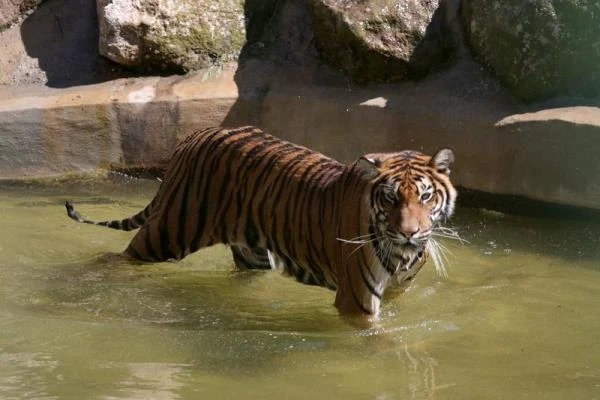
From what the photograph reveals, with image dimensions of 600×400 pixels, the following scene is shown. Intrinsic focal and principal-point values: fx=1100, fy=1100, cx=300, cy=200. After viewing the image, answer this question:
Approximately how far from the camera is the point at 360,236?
14.7 ft

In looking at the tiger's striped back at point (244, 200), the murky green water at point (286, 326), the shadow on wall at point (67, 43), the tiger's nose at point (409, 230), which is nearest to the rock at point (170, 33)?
the shadow on wall at point (67, 43)

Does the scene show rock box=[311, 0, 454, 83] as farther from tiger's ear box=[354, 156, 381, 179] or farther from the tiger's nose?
the tiger's nose

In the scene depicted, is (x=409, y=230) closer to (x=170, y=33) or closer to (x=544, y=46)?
(x=544, y=46)

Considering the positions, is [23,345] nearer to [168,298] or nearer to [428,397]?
[168,298]

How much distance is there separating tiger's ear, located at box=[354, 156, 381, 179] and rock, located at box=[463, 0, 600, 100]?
7.43 ft

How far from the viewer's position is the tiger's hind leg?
550 cm

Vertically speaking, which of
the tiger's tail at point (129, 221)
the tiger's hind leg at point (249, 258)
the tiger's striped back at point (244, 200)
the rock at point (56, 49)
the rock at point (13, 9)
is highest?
the rock at point (13, 9)

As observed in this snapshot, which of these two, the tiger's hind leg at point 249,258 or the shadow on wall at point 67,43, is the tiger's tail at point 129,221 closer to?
the tiger's hind leg at point 249,258

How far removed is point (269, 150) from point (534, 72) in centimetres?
207

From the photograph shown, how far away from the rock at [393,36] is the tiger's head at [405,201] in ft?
8.20

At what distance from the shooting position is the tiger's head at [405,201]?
4.32 meters

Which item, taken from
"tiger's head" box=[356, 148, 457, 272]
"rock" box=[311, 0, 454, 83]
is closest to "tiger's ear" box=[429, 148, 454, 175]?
"tiger's head" box=[356, 148, 457, 272]

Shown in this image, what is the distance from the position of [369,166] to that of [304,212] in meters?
0.53

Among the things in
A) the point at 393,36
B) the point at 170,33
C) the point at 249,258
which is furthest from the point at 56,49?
the point at 249,258
